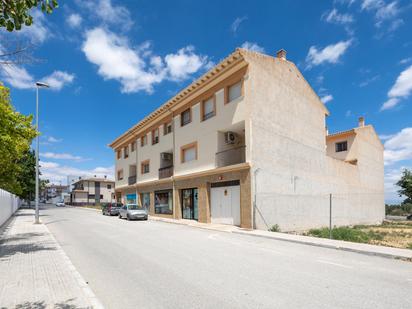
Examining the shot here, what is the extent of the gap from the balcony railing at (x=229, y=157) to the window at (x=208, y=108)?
296 cm

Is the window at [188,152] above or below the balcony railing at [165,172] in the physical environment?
above

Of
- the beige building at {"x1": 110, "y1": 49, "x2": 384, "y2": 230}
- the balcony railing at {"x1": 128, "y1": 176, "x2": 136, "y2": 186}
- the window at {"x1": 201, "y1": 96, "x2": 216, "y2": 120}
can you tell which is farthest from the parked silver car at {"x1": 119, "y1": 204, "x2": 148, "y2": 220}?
the balcony railing at {"x1": 128, "y1": 176, "x2": 136, "y2": 186}

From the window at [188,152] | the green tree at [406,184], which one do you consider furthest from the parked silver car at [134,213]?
the green tree at [406,184]

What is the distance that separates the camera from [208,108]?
72.6ft

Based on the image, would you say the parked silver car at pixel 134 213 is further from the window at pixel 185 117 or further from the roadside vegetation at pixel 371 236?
the roadside vegetation at pixel 371 236

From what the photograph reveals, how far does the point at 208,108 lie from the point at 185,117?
358 cm

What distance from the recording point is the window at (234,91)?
1904 cm

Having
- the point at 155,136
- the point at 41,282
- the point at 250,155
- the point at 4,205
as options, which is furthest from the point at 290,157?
the point at 4,205

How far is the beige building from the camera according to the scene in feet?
59.4

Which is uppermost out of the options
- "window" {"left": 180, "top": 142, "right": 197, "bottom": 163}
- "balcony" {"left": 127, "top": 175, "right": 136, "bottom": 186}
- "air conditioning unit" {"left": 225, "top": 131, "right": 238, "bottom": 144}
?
"air conditioning unit" {"left": 225, "top": 131, "right": 238, "bottom": 144}

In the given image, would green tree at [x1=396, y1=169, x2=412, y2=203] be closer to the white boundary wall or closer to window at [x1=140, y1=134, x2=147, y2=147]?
window at [x1=140, y1=134, x2=147, y2=147]

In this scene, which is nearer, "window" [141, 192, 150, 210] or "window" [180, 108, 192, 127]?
"window" [180, 108, 192, 127]

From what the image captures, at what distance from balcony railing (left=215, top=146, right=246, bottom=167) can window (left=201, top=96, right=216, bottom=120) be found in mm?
2963

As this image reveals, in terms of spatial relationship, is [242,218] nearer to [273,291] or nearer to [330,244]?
[330,244]
